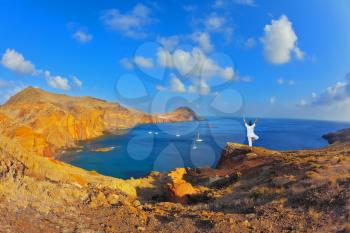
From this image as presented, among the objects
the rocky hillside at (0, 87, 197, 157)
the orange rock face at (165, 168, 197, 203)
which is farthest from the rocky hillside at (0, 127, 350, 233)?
the rocky hillside at (0, 87, 197, 157)

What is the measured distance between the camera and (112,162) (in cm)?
7312

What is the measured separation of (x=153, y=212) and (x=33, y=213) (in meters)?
4.26

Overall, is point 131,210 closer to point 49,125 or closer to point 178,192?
point 178,192

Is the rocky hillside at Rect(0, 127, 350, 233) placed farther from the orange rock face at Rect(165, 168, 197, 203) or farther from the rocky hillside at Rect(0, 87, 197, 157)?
the rocky hillside at Rect(0, 87, 197, 157)

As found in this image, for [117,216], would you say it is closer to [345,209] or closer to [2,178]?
[2,178]

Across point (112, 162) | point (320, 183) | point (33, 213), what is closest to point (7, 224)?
point (33, 213)

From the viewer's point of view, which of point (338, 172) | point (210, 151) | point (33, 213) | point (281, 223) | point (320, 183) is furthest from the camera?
point (210, 151)

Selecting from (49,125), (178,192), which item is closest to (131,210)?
(178,192)

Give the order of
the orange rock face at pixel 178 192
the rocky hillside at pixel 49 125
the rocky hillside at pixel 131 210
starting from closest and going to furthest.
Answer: the rocky hillside at pixel 131 210 → the orange rock face at pixel 178 192 → the rocky hillside at pixel 49 125

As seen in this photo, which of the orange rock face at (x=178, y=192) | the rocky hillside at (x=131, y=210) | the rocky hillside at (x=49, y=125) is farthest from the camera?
the rocky hillside at (x=49, y=125)

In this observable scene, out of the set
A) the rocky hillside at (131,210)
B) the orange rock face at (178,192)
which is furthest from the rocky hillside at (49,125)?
the rocky hillside at (131,210)

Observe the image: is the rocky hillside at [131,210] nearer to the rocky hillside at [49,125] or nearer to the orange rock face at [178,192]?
the orange rock face at [178,192]

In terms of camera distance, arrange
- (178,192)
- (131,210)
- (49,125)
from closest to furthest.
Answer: (131,210), (178,192), (49,125)

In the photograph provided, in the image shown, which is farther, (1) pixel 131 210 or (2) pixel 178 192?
(2) pixel 178 192
